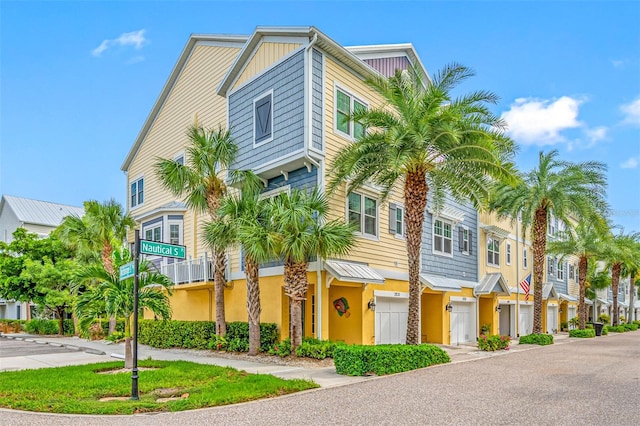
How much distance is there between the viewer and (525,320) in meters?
33.6

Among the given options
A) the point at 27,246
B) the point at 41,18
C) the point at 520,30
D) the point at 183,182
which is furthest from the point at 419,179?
the point at 27,246

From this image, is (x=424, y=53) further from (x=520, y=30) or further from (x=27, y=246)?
(x=27, y=246)

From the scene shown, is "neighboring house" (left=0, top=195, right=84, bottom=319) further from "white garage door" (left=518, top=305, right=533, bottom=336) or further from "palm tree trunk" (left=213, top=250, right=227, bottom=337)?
"white garage door" (left=518, top=305, right=533, bottom=336)

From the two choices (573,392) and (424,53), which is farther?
(424,53)

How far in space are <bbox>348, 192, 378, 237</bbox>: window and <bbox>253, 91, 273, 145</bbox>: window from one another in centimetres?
373

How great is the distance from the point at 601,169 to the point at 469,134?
12.1 metres

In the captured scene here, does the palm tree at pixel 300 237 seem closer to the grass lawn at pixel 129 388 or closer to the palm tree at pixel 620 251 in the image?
the grass lawn at pixel 129 388

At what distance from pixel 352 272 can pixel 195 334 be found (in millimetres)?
6998

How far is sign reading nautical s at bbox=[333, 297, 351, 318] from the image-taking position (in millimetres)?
18922

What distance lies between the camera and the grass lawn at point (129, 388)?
921cm

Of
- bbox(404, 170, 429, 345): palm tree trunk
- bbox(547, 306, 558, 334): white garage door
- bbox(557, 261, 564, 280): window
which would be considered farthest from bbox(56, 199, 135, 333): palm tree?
bbox(557, 261, 564, 280): window

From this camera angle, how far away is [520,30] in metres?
14.5

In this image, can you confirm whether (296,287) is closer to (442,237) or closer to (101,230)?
(442,237)

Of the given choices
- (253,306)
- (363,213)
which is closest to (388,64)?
(363,213)
